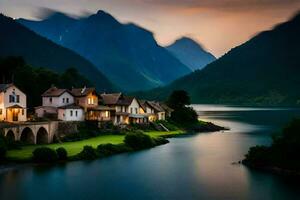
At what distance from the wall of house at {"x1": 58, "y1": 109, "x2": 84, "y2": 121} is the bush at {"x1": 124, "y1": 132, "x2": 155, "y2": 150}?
471 inches

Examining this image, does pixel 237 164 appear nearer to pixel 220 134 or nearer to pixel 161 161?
pixel 161 161

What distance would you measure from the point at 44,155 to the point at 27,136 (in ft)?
44.0

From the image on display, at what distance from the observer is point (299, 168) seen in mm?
56219

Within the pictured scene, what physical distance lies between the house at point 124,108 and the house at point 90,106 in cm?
372

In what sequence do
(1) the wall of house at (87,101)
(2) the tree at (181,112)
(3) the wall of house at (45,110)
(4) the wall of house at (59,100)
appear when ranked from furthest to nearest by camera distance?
(2) the tree at (181,112), (1) the wall of house at (87,101), (4) the wall of house at (59,100), (3) the wall of house at (45,110)

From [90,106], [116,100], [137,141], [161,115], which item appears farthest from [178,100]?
[137,141]

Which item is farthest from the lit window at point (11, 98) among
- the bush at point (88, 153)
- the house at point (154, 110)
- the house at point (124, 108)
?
the house at point (154, 110)

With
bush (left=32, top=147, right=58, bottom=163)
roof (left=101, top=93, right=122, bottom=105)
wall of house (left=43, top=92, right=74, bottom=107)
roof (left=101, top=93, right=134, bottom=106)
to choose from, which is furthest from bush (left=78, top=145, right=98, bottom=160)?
roof (left=101, top=93, right=134, bottom=106)

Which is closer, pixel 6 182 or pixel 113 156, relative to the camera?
pixel 6 182

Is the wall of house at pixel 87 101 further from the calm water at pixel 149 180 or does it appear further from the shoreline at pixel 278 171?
the shoreline at pixel 278 171

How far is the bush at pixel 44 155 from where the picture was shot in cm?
6142

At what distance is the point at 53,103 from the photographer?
8825 cm

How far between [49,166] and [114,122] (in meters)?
36.4

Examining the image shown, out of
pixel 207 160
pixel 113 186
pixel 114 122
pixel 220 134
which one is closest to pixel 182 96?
pixel 220 134
